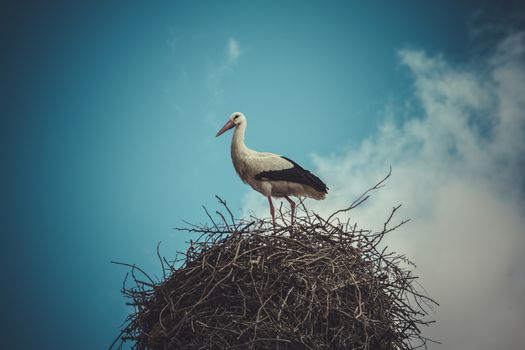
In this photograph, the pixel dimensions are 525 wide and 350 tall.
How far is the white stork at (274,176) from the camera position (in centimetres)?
589

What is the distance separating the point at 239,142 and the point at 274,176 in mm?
818

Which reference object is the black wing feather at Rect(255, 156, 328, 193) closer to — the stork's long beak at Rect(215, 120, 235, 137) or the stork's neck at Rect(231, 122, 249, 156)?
the stork's neck at Rect(231, 122, 249, 156)

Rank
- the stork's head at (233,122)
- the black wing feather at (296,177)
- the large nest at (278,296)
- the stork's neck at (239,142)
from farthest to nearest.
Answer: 1. the stork's head at (233,122)
2. the stork's neck at (239,142)
3. the black wing feather at (296,177)
4. the large nest at (278,296)

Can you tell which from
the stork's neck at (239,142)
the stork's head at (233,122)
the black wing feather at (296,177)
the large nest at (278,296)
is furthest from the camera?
the stork's head at (233,122)

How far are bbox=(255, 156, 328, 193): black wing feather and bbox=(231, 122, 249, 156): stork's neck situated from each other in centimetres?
51

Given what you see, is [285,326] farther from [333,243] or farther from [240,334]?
[333,243]

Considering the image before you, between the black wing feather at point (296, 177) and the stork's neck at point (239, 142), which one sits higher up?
the stork's neck at point (239, 142)

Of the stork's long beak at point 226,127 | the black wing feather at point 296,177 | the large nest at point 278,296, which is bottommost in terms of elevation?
the large nest at point 278,296

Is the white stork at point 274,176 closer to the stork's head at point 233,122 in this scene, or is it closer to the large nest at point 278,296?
the stork's head at point 233,122

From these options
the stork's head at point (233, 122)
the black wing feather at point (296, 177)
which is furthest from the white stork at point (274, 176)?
the stork's head at point (233, 122)

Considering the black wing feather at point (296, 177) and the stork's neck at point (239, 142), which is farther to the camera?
the stork's neck at point (239, 142)

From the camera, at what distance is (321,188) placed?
19.1ft

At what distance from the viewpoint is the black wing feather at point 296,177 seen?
5832 millimetres

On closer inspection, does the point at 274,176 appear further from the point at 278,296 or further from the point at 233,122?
the point at 278,296
